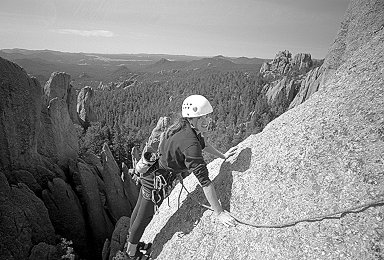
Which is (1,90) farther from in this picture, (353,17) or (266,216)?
(353,17)

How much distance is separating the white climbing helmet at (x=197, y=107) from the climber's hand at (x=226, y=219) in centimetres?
215

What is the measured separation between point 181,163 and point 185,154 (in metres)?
0.51

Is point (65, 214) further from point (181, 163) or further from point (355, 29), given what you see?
point (355, 29)

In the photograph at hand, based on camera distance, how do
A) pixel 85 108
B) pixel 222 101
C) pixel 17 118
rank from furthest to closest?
pixel 222 101 < pixel 85 108 < pixel 17 118

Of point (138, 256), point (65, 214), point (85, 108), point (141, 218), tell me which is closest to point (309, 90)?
point (65, 214)

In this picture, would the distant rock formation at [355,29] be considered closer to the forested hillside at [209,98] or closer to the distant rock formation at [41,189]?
the distant rock formation at [41,189]

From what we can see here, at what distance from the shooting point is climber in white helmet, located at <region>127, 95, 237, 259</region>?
5328 millimetres

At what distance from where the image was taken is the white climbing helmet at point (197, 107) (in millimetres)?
5586

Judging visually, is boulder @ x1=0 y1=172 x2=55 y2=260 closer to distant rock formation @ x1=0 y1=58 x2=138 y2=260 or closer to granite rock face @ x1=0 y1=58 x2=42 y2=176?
distant rock formation @ x1=0 y1=58 x2=138 y2=260

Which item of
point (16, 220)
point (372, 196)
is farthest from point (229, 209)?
point (16, 220)

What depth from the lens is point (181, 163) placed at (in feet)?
19.0

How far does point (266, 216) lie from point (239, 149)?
2344 millimetres

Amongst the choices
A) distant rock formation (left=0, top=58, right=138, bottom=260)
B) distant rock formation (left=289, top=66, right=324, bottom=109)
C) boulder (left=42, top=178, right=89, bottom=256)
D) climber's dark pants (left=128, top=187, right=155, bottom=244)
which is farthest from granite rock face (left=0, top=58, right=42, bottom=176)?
distant rock formation (left=289, top=66, right=324, bottom=109)

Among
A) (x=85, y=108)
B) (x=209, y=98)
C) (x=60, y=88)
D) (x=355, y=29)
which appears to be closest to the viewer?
(x=355, y=29)
